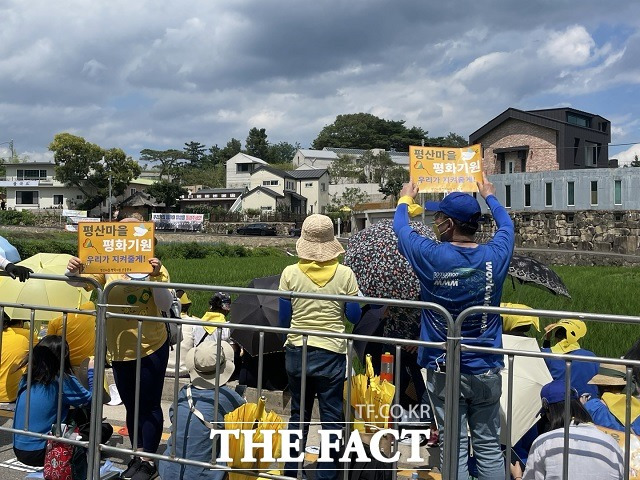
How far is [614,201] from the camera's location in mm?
42781

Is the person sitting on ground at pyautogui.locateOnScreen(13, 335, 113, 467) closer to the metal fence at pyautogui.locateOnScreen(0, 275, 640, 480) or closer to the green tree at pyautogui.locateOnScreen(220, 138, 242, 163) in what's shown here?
the metal fence at pyautogui.locateOnScreen(0, 275, 640, 480)

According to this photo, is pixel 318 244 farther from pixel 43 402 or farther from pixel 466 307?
pixel 43 402

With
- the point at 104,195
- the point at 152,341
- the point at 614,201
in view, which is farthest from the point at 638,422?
the point at 104,195

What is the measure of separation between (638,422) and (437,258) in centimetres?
154

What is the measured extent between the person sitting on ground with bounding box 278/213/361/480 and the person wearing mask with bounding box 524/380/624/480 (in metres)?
1.18

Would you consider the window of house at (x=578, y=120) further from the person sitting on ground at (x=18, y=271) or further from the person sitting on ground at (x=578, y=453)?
the person sitting on ground at (x=578, y=453)

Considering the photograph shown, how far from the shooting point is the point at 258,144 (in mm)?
118250

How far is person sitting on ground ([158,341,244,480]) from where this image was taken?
3951 millimetres

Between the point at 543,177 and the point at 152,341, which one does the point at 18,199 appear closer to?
the point at 543,177

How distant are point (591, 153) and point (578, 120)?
105 inches

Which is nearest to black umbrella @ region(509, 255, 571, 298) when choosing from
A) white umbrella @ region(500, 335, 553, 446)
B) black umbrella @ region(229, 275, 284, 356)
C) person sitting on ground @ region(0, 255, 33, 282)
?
black umbrella @ region(229, 275, 284, 356)

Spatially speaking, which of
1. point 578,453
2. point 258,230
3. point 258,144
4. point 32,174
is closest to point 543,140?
point 258,230

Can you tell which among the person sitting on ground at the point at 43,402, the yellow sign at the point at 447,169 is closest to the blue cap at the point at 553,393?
the yellow sign at the point at 447,169

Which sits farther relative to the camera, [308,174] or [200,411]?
[308,174]
